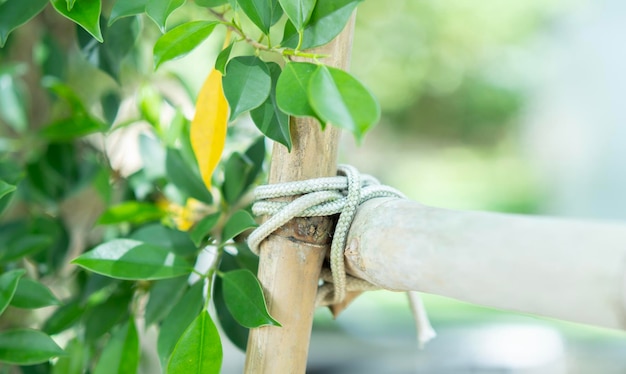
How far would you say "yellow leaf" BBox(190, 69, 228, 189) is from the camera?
0.38 meters

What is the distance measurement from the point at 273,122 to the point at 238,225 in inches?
2.8

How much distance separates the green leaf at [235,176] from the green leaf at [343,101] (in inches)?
8.2

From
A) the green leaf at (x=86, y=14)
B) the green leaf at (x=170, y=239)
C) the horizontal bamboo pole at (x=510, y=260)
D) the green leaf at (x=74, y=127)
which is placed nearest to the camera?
the horizontal bamboo pole at (x=510, y=260)

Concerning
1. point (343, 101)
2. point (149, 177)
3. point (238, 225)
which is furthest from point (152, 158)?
point (343, 101)

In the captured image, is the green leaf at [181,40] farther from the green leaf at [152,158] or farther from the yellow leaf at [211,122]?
the green leaf at [152,158]

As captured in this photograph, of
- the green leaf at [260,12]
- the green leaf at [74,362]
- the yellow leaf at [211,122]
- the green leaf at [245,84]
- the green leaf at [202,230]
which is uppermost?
the green leaf at [260,12]

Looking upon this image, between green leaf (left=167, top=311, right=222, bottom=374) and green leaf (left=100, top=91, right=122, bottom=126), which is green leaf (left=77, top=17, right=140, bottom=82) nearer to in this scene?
green leaf (left=100, top=91, right=122, bottom=126)

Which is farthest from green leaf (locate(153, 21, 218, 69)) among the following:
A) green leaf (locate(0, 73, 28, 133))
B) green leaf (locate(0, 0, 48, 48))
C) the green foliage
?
green leaf (locate(0, 73, 28, 133))

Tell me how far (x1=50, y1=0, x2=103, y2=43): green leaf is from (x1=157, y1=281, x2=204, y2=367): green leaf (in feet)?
0.53

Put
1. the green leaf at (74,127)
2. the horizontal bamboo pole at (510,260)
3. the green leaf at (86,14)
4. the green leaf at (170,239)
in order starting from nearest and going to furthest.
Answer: the horizontal bamboo pole at (510,260) < the green leaf at (86,14) < the green leaf at (170,239) < the green leaf at (74,127)

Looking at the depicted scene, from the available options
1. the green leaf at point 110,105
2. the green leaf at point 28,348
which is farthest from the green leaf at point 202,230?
the green leaf at point 110,105

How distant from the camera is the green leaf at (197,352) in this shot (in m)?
0.32

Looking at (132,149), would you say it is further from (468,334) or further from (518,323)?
(518,323)

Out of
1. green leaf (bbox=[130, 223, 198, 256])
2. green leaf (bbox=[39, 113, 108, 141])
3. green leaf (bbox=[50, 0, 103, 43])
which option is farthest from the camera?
green leaf (bbox=[39, 113, 108, 141])
